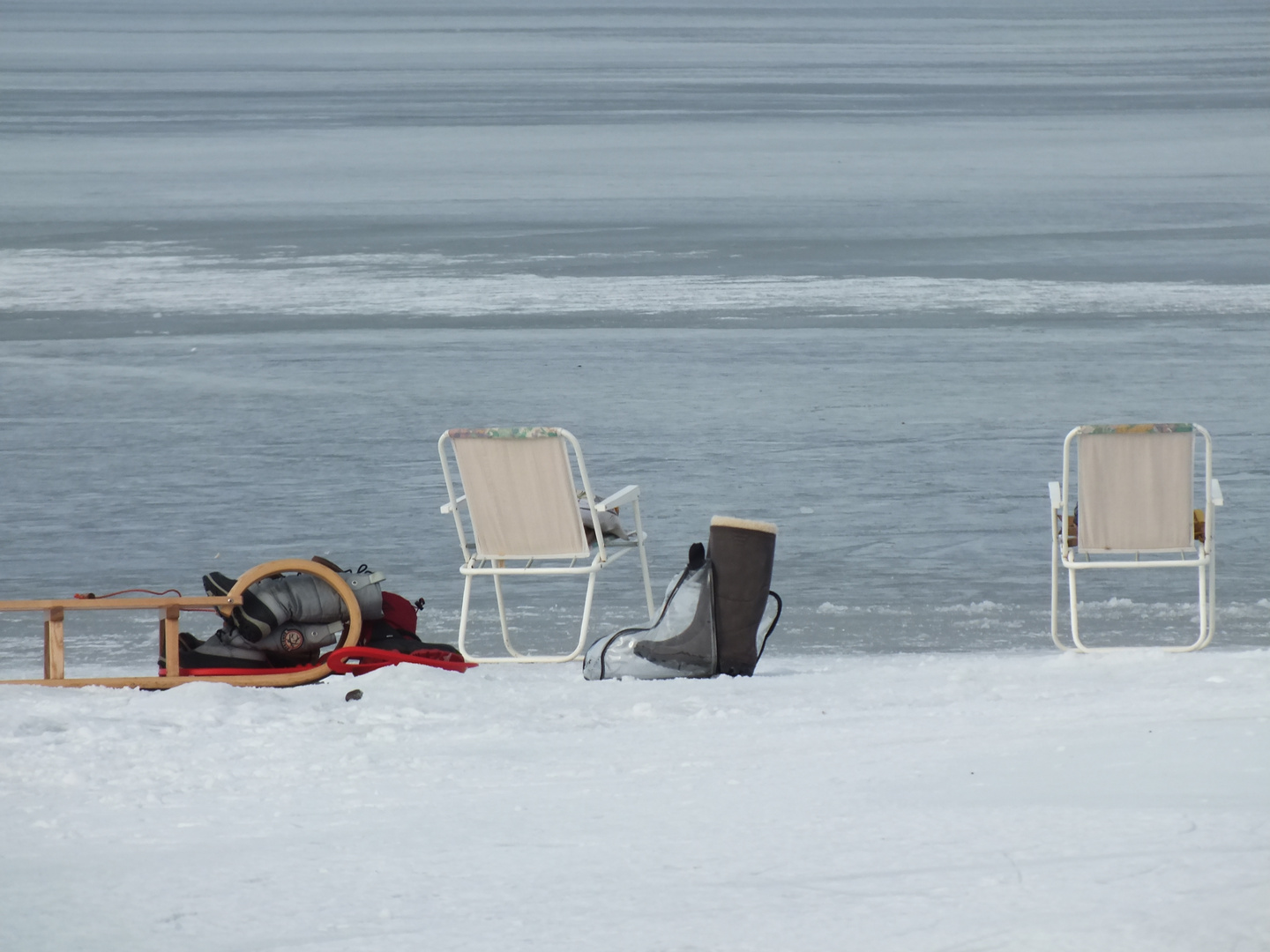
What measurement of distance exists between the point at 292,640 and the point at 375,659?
244mm

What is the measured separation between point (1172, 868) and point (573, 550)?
283 cm

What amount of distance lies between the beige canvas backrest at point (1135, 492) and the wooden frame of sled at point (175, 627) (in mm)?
2108

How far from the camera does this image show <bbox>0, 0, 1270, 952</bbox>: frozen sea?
3404 millimetres

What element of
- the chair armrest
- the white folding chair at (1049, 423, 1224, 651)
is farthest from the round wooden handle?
the white folding chair at (1049, 423, 1224, 651)

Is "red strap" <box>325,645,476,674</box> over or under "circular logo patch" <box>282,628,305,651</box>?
under

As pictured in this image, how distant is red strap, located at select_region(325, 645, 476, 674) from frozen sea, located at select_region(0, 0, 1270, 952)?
111mm

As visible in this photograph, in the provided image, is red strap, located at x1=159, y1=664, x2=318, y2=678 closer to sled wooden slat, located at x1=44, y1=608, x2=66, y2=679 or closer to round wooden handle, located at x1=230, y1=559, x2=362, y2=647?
round wooden handle, located at x1=230, y1=559, x2=362, y2=647

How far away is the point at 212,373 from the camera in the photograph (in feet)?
37.8

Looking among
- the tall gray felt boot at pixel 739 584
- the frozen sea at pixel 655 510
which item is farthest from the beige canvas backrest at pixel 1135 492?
the tall gray felt boot at pixel 739 584

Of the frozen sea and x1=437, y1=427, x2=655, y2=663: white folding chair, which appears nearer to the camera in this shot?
the frozen sea

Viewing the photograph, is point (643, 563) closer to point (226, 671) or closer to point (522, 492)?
point (522, 492)

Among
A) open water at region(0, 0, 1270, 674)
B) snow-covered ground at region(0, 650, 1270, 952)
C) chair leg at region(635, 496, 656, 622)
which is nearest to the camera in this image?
snow-covered ground at region(0, 650, 1270, 952)

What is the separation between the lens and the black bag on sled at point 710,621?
5324mm

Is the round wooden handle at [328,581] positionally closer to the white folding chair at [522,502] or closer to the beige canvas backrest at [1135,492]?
the white folding chair at [522,502]
